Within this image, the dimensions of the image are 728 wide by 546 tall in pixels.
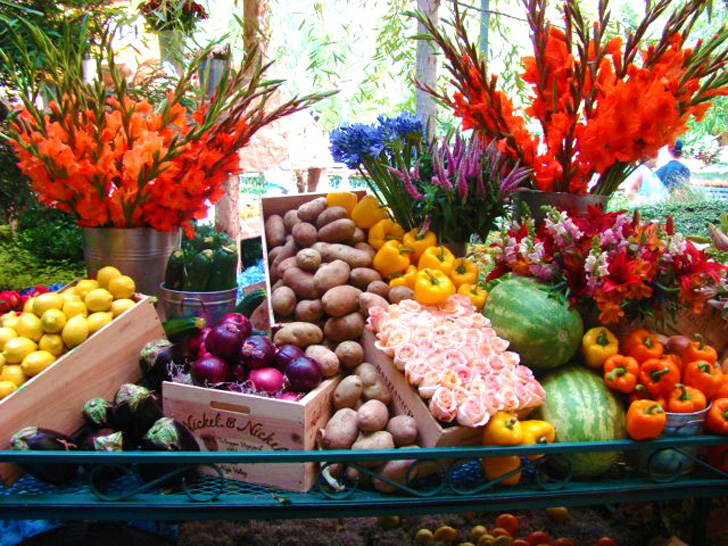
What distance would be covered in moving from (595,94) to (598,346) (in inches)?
33.3

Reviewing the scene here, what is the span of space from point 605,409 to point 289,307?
1.11 metres

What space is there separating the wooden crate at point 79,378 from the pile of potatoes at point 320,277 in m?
0.45

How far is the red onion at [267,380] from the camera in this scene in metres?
1.62

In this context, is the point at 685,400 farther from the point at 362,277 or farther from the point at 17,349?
the point at 17,349

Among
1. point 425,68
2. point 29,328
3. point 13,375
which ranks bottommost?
point 13,375

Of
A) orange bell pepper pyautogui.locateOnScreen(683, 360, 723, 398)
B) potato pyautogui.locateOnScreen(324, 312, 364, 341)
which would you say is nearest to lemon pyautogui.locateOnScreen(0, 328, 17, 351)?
potato pyautogui.locateOnScreen(324, 312, 364, 341)

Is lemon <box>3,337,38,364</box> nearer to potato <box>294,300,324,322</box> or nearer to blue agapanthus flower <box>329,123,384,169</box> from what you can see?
potato <box>294,300,324,322</box>

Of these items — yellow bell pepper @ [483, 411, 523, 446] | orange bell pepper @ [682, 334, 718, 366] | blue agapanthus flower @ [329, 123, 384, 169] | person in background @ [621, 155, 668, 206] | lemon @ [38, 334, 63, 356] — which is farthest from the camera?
person in background @ [621, 155, 668, 206]

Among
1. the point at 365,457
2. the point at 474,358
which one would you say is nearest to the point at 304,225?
the point at 474,358

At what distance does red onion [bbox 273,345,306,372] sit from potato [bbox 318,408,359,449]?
0.70 feet

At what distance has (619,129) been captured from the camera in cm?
183

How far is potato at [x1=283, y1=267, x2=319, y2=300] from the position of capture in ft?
6.77

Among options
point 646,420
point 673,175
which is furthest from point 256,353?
point 673,175

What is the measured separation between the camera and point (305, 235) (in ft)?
7.43
